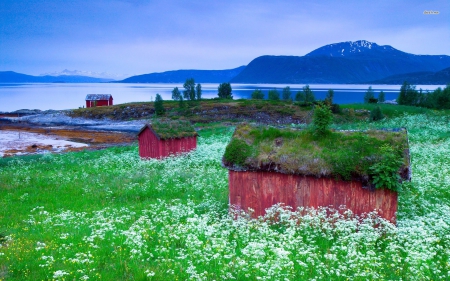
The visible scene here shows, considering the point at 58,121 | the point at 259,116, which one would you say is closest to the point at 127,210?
the point at 259,116

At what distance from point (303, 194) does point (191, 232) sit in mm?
4819

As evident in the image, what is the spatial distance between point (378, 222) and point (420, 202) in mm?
4501

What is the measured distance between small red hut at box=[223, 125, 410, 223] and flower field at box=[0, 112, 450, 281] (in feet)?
2.16

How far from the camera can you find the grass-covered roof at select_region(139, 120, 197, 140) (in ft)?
105

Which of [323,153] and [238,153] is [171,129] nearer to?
[238,153]

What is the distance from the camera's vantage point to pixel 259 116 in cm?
8588

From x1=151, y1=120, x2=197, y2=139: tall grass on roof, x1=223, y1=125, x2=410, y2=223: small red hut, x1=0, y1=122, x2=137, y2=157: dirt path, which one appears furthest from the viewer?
x1=0, y1=122, x2=137, y2=157: dirt path

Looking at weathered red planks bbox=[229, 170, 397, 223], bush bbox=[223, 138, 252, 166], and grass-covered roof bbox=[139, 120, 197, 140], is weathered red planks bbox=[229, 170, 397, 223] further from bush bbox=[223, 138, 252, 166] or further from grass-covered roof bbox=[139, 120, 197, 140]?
grass-covered roof bbox=[139, 120, 197, 140]

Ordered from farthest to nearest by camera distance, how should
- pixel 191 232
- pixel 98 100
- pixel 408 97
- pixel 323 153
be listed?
1. pixel 98 100
2. pixel 408 97
3. pixel 323 153
4. pixel 191 232

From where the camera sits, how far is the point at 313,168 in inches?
526

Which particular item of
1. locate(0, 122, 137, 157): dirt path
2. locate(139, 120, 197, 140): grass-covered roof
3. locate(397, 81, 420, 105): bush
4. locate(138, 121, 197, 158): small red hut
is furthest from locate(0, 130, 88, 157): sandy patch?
locate(397, 81, 420, 105): bush

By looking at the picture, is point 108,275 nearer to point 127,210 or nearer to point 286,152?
point 127,210

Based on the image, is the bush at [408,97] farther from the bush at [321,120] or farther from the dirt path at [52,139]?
the bush at [321,120]

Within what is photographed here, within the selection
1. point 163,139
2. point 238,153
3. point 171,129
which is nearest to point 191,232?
point 238,153
